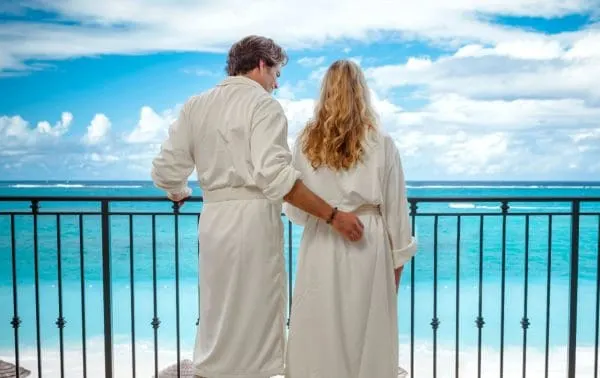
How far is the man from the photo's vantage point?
6.02ft

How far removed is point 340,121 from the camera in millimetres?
1877

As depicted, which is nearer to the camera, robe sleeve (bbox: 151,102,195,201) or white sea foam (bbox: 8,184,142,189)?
robe sleeve (bbox: 151,102,195,201)

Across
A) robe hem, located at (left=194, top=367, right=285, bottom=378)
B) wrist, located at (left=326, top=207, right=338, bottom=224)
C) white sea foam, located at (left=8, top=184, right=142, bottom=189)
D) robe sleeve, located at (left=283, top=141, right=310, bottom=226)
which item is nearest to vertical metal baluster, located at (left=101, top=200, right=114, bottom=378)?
robe hem, located at (left=194, top=367, right=285, bottom=378)

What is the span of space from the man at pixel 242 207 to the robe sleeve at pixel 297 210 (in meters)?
0.09

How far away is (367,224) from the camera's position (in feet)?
6.35

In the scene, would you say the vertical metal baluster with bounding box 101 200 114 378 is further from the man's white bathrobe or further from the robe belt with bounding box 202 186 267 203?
the robe belt with bounding box 202 186 267 203

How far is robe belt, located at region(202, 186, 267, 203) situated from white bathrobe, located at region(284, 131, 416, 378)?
17cm

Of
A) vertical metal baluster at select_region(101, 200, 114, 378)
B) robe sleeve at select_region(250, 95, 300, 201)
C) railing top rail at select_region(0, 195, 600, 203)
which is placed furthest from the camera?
vertical metal baluster at select_region(101, 200, 114, 378)

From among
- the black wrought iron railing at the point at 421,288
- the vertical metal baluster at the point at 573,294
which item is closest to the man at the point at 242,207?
Answer: the black wrought iron railing at the point at 421,288

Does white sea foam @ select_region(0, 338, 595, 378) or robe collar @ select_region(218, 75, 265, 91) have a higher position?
robe collar @ select_region(218, 75, 265, 91)

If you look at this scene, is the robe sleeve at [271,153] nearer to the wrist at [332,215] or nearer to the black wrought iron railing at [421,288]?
the wrist at [332,215]

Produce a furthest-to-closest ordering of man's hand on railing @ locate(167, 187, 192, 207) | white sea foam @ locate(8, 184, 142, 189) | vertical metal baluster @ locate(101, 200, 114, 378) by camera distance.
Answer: white sea foam @ locate(8, 184, 142, 189) < vertical metal baluster @ locate(101, 200, 114, 378) < man's hand on railing @ locate(167, 187, 192, 207)

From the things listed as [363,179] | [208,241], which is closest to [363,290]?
[363,179]

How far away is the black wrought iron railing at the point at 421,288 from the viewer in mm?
2773
